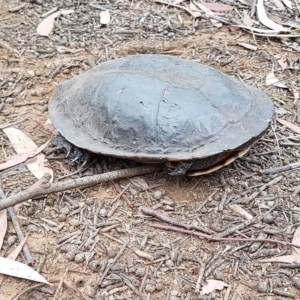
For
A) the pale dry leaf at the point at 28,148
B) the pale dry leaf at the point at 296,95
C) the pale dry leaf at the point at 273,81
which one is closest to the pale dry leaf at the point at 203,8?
the pale dry leaf at the point at 273,81

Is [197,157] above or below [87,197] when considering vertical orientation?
above

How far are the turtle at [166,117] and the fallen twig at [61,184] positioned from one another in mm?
→ 136

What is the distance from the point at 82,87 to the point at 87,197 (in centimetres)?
77

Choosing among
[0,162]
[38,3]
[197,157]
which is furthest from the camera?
[38,3]

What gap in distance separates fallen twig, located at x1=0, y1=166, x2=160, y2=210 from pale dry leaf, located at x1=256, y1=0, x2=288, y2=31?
7.79 feet

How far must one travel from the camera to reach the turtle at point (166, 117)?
2.89m

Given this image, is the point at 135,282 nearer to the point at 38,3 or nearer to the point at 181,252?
the point at 181,252

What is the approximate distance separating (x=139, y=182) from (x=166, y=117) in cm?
45

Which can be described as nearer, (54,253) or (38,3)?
(54,253)

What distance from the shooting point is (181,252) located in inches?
104

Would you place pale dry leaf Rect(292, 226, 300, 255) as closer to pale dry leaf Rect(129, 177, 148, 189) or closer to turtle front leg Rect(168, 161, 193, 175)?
turtle front leg Rect(168, 161, 193, 175)

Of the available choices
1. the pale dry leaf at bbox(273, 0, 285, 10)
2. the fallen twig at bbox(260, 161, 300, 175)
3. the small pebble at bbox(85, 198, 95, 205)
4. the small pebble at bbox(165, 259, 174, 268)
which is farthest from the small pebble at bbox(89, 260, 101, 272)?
the pale dry leaf at bbox(273, 0, 285, 10)

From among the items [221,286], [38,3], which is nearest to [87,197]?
[221,286]

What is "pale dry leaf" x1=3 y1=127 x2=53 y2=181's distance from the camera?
3.20 metres
